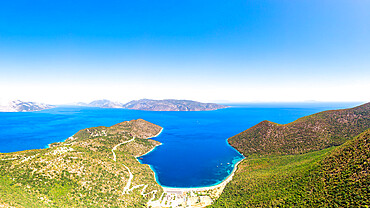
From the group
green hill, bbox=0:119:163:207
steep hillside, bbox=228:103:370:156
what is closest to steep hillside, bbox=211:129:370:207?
green hill, bbox=0:119:163:207

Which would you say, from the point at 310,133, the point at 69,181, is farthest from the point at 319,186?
the point at 69,181

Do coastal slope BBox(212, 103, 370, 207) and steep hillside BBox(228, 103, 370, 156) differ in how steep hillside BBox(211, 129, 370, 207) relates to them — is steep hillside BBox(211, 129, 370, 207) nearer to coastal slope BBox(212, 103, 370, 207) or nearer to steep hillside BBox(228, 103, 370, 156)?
coastal slope BBox(212, 103, 370, 207)

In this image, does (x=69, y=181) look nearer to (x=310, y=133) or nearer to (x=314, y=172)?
(x=314, y=172)

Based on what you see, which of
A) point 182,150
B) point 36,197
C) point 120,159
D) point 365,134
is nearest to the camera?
point 36,197

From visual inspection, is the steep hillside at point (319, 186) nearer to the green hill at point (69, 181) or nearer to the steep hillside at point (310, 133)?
the green hill at point (69, 181)

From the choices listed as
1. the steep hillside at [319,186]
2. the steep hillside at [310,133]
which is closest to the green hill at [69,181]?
the steep hillside at [319,186]

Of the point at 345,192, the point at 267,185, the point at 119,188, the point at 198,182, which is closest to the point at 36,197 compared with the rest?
the point at 119,188

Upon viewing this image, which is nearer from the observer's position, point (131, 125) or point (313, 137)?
point (313, 137)

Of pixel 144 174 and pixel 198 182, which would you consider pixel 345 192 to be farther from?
pixel 144 174
